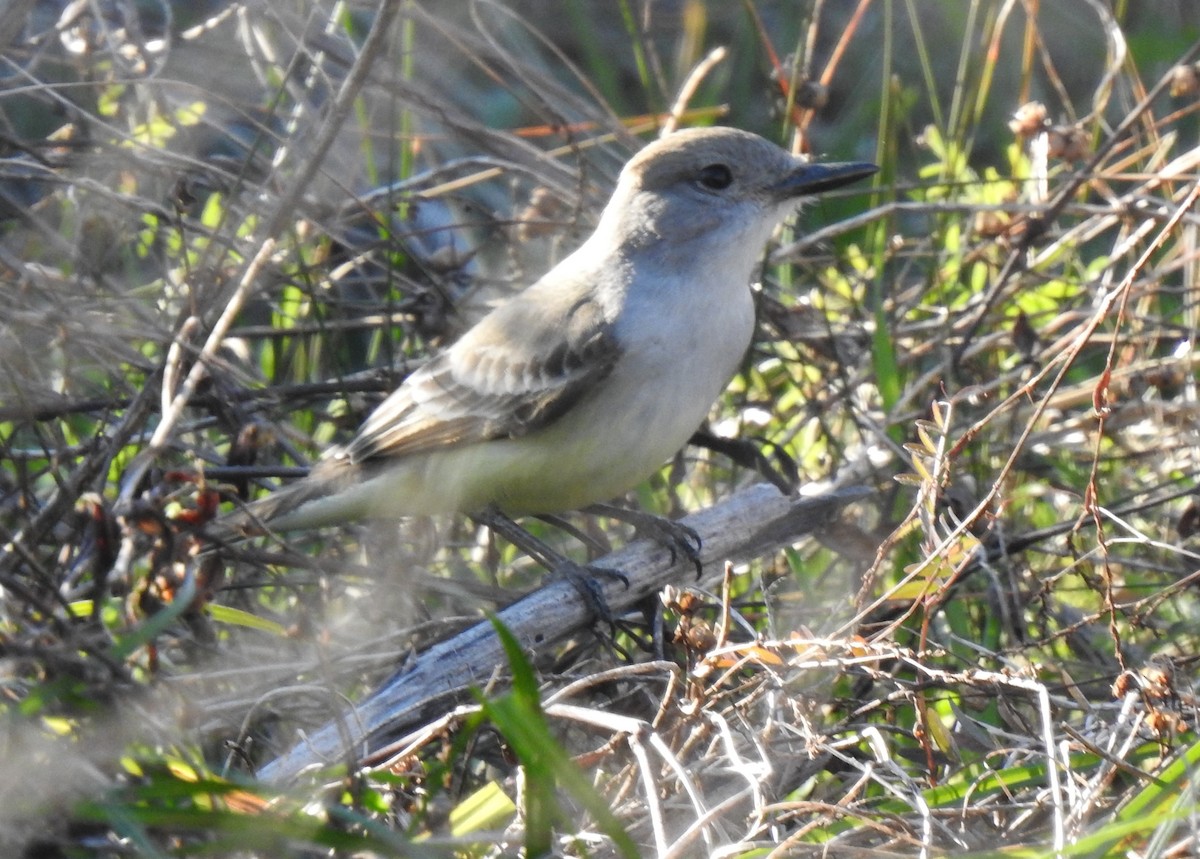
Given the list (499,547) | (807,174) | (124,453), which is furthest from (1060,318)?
(124,453)

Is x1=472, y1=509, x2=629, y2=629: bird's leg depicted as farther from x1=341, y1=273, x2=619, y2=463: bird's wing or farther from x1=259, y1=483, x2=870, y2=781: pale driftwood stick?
x1=341, y1=273, x2=619, y2=463: bird's wing

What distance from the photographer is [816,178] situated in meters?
4.86

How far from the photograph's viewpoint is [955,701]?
12.4 feet

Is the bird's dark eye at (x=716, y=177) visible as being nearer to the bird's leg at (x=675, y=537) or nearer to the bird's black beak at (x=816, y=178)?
the bird's black beak at (x=816, y=178)

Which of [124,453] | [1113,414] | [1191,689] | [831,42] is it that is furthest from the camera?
[831,42]

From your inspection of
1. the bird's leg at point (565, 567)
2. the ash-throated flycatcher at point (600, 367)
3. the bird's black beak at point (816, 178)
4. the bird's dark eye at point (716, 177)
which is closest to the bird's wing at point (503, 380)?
the ash-throated flycatcher at point (600, 367)

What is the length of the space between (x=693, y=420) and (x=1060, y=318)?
1.60 meters

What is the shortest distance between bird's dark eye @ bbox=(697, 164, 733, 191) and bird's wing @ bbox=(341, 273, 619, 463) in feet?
1.89

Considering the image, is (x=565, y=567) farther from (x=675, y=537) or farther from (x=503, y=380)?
(x=503, y=380)

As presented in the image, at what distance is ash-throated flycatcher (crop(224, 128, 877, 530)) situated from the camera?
4.54m

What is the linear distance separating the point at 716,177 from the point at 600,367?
866mm

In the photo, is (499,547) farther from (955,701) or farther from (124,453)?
(955,701)

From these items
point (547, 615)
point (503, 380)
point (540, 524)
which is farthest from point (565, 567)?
point (540, 524)

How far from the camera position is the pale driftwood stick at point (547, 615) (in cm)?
314
